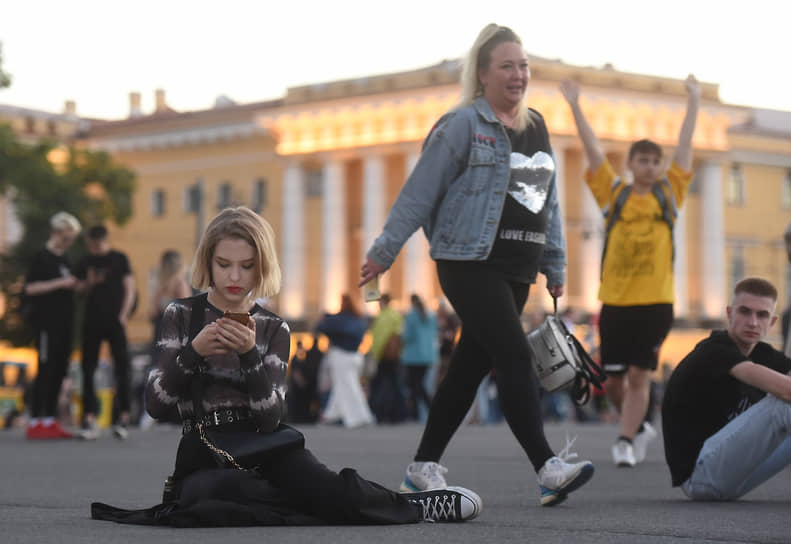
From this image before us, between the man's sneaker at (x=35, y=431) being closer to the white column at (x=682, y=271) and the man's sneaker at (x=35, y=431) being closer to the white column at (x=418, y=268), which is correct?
the white column at (x=418, y=268)

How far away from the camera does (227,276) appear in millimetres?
6504

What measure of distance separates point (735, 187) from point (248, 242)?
7378 cm

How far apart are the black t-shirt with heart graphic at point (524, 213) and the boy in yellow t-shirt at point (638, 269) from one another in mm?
2927

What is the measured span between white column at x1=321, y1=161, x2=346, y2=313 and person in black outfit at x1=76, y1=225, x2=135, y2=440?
57.9 meters

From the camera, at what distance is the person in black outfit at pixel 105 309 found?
1561 centimetres

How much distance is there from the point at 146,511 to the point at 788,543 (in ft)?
7.50

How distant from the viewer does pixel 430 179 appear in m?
8.13

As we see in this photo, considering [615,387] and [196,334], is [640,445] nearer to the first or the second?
[615,387]

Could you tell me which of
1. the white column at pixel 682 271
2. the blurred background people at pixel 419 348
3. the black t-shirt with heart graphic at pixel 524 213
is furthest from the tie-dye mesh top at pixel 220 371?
the white column at pixel 682 271

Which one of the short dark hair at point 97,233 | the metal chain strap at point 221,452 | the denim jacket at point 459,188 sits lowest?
the metal chain strap at point 221,452

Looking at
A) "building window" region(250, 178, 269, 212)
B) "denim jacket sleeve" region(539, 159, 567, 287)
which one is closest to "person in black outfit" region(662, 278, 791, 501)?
"denim jacket sleeve" region(539, 159, 567, 287)

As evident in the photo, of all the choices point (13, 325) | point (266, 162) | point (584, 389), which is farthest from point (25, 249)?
point (584, 389)

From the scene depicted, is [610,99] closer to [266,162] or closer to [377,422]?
[266,162]

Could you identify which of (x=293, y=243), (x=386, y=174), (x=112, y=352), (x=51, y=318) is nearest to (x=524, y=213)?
(x=112, y=352)
